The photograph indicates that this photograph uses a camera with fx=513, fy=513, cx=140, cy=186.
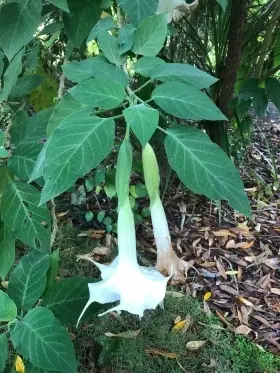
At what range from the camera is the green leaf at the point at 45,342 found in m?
0.68

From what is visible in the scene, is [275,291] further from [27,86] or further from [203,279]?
[27,86]

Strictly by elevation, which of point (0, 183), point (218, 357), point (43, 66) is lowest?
point (218, 357)

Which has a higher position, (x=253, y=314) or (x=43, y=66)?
(x=43, y=66)

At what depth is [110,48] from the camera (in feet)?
2.12

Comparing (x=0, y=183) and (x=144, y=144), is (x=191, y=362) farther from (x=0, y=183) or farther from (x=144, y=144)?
(x=144, y=144)

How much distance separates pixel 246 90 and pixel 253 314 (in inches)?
30.8

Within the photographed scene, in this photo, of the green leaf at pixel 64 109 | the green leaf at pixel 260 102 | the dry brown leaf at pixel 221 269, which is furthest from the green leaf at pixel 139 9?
the dry brown leaf at pixel 221 269

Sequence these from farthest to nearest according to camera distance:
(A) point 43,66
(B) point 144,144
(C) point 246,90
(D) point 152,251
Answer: (D) point 152,251 < (C) point 246,90 < (A) point 43,66 < (B) point 144,144

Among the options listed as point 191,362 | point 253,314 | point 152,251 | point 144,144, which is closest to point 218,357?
point 191,362

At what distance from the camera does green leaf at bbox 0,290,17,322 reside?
0.71 meters

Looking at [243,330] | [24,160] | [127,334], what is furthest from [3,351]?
[243,330]

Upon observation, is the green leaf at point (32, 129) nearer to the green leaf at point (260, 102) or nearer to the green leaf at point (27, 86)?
the green leaf at point (27, 86)

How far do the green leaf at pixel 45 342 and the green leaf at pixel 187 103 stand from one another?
336 millimetres

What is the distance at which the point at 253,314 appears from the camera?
1812mm
